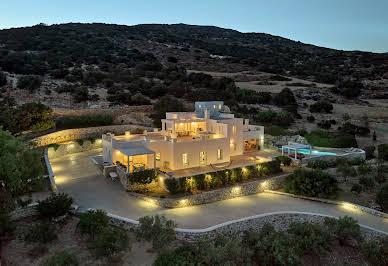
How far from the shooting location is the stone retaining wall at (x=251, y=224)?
39.5ft

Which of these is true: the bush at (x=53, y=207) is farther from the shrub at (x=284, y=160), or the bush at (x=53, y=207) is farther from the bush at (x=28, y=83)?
the bush at (x=28, y=83)

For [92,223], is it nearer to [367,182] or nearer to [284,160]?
[284,160]

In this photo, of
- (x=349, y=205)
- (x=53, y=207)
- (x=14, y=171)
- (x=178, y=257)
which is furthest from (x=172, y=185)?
(x=349, y=205)

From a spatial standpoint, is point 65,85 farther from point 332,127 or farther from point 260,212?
point 332,127

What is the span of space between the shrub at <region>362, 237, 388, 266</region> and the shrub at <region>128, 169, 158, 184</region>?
11.5 m

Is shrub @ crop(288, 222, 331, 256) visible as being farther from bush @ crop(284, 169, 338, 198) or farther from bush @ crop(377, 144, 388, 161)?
bush @ crop(377, 144, 388, 161)

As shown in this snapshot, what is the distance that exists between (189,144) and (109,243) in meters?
9.60

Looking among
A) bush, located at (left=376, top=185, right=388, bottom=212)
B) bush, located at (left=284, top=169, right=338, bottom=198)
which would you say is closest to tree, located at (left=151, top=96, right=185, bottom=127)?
bush, located at (left=284, top=169, right=338, bottom=198)

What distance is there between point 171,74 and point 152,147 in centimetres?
3597

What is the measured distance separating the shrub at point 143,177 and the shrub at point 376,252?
37.7ft

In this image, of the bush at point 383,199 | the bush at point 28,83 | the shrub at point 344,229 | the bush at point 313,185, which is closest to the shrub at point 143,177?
the bush at point 313,185

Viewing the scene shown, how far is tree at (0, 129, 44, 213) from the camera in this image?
34.0 ft

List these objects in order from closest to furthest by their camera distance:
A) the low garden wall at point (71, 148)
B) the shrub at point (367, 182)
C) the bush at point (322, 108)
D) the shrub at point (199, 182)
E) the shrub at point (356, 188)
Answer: the shrub at point (199, 182), the shrub at point (356, 188), the shrub at point (367, 182), the low garden wall at point (71, 148), the bush at point (322, 108)

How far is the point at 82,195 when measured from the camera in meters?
15.7
